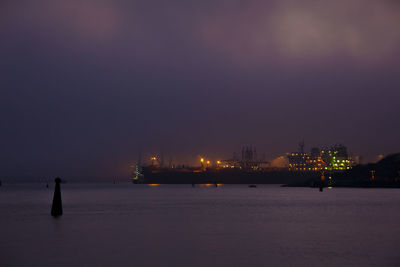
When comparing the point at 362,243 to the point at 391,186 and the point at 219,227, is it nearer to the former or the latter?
the point at 219,227

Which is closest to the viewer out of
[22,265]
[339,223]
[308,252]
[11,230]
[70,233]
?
[22,265]

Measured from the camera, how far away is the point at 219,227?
4200 centimetres

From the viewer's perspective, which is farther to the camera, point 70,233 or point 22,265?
Result: point 70,233

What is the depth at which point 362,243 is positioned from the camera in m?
30.5

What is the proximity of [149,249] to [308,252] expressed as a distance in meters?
8.42

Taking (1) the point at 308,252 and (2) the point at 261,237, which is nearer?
(1) the point at 308,252

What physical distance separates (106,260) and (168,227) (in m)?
17.7

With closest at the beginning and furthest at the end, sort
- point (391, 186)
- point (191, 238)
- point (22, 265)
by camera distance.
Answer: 1. point (22, 265)
2. point (191, 238)
3. point (391, 186)

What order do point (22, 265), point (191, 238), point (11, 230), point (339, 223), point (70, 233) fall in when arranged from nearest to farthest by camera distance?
point (22, 265) < point (191, 238) < point (70, 233) < point (11, 230) < point (339, 223)

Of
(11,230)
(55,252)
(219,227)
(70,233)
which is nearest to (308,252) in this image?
(55,252)

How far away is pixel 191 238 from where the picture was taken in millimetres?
34125

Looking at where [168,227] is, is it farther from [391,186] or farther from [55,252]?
[391,186]

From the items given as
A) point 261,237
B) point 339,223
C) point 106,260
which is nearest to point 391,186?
point 339,223

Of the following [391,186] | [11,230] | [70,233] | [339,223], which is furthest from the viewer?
[391,186]
